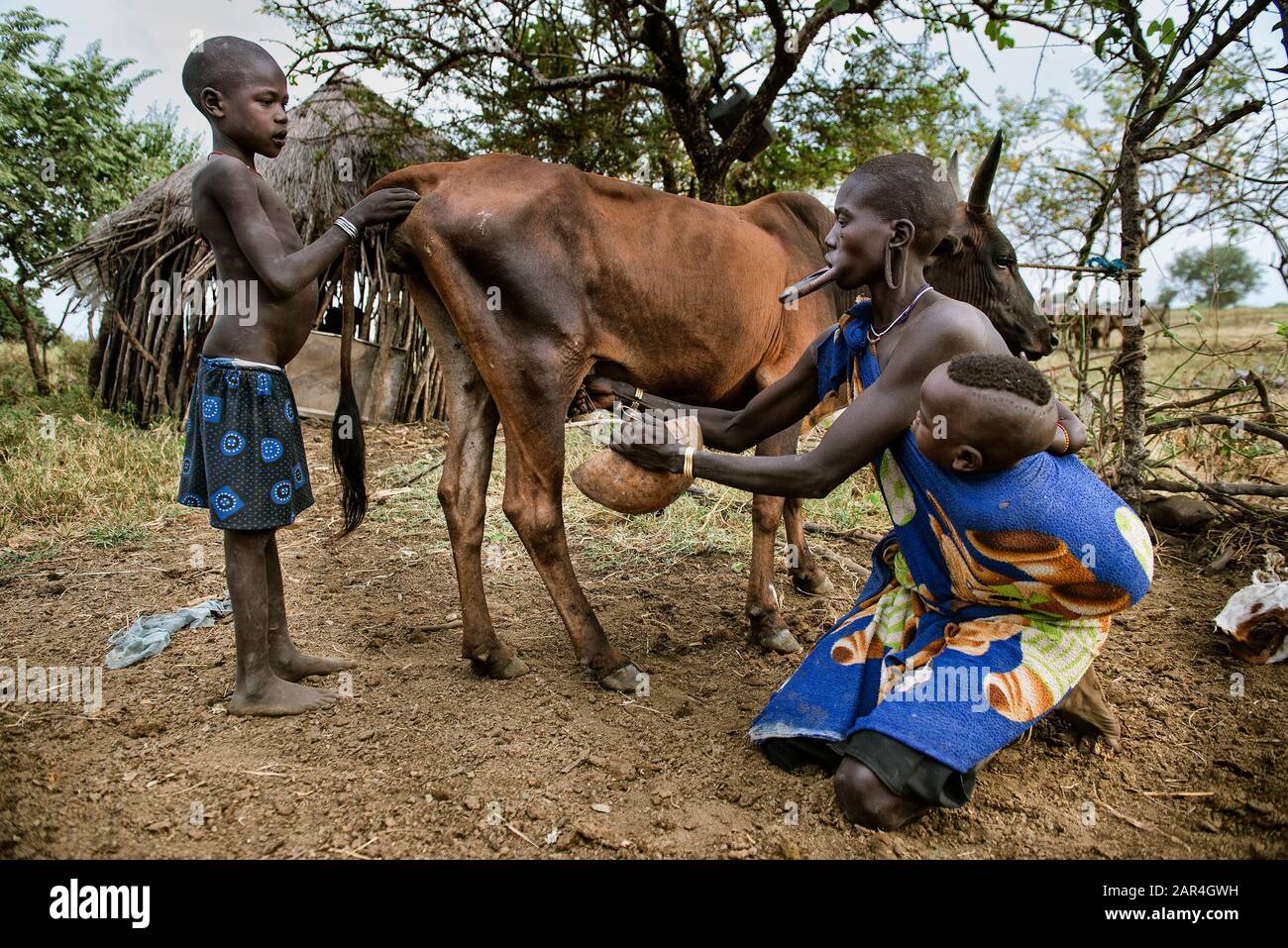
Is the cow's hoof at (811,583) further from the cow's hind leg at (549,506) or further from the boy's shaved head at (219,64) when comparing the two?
the boy's shaved head at (219,64)

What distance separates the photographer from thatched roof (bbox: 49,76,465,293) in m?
8.11

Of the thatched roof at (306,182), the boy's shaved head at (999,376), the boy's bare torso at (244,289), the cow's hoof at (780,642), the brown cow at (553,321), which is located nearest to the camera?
the boy's shaved head at (999,376)

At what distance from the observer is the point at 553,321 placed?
120 inches

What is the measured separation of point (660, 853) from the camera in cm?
219

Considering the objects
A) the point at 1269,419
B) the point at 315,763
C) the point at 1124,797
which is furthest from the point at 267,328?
the point at 1269,419

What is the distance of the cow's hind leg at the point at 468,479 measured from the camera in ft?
10.4

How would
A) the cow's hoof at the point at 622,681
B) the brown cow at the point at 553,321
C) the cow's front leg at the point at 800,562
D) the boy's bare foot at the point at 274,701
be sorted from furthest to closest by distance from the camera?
the cow's front leg at the point at 800,562, the cow's hoof at the point at 622,681, the brown cow at the point at 553,321, the boy's bare foot at the point at 274,701

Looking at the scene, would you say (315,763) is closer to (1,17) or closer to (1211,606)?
(1211,606)

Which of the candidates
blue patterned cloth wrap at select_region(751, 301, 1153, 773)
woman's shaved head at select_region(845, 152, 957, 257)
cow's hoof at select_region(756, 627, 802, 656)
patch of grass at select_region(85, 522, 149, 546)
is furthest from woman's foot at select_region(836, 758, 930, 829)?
patch of grass at select_region(85, 522, 149, 546)

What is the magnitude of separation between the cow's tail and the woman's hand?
43.6 inches

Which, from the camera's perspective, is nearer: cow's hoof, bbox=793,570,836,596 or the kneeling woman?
the kneeling woman

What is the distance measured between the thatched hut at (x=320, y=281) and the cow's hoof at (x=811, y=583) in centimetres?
561

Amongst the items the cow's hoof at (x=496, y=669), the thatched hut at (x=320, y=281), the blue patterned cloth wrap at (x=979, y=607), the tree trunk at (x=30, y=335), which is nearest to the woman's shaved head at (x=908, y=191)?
the blue patterned cloth wrap at (x=979, y=607)

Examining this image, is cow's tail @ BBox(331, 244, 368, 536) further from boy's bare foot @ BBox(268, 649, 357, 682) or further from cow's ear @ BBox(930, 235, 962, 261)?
cow's ear @ BBox(930, 235, 962, 261)
